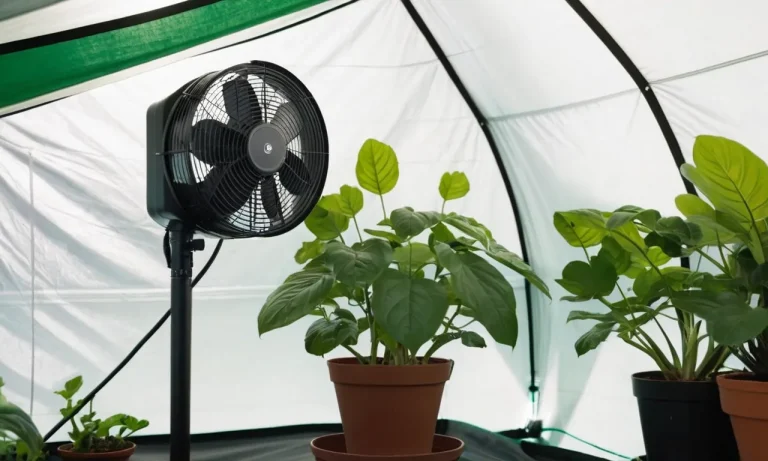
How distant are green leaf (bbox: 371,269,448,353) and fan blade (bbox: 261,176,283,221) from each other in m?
0.36

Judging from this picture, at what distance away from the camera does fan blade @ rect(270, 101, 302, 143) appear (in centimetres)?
168

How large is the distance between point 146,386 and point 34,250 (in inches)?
22.5

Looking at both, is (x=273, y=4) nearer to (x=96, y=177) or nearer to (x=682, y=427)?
(x=96, y=177)

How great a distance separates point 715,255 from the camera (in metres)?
2.05

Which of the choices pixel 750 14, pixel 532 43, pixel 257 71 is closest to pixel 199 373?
pixel 257 71

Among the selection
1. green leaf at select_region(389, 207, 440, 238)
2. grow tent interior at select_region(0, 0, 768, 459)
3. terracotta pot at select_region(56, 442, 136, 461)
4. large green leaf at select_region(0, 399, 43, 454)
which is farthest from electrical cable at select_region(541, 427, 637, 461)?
large green leaf at select_region(0, 399, 43, 454)

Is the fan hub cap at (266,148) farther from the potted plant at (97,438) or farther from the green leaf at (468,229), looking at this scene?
the potted plant at (97,438)

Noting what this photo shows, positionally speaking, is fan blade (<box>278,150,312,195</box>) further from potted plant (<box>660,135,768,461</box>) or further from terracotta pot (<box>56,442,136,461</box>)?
terracotta pot (<box>56,442,136,461</box>)

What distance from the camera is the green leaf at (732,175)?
1401 mm

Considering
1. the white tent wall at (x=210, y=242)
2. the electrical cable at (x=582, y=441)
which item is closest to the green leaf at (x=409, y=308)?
the electrical cable at (x=582, y=441)

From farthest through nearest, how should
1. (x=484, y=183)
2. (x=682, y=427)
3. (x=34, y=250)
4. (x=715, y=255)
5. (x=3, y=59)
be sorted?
(x=484, y=183) < (x=34, y=250) < (x=715, y=255) < (x=3, y=59) < (x=682, y=427)

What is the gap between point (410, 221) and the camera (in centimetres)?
145

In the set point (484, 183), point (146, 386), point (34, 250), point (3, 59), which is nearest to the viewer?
point (3, 59)

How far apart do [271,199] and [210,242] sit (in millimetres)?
1013
